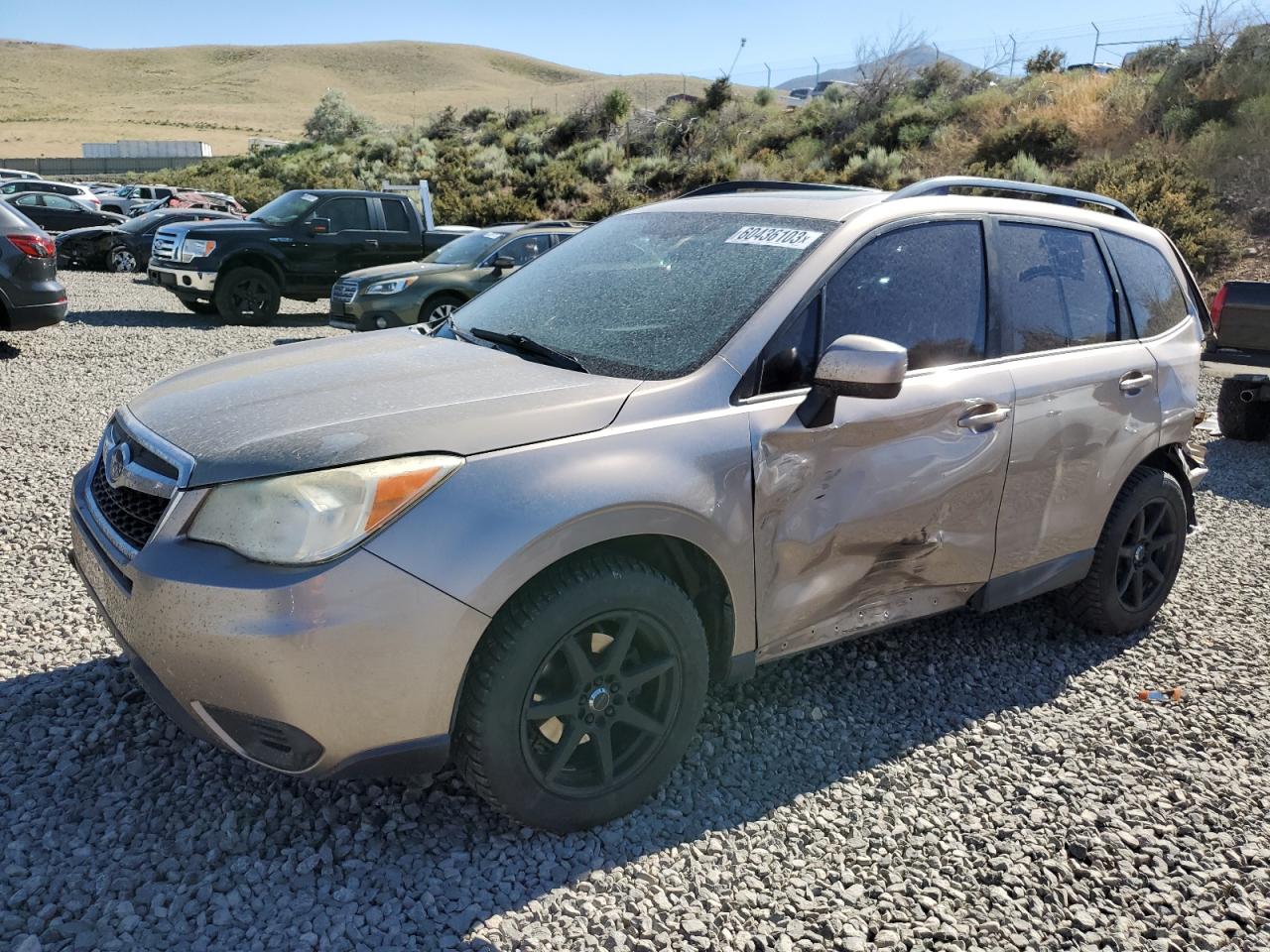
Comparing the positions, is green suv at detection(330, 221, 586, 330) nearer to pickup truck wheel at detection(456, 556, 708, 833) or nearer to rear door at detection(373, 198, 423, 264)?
rear door at detection(373, 198, 423, 264)

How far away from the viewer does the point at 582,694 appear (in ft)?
8.79

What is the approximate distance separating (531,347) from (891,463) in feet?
3.96

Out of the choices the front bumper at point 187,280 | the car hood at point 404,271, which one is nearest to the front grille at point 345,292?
the car hood at point 404,271

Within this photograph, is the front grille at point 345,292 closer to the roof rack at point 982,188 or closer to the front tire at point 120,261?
the roof rack at point 982,188

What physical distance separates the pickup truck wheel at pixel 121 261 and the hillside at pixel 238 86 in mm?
46173

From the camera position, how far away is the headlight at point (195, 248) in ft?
42.9

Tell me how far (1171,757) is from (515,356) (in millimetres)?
2629

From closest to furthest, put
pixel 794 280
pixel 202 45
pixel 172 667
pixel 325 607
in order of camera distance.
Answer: pixel 325 607, pixel 172 667, pixel 794 280, pixel 202 45

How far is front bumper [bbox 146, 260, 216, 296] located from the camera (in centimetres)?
1312

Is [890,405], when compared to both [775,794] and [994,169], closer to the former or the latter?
[775,794]

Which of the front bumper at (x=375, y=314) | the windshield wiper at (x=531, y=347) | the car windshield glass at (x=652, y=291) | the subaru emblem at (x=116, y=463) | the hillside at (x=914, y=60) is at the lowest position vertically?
the front bumper at (x=375, y=314)

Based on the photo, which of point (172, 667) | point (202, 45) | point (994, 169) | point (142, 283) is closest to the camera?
point (172, 667)

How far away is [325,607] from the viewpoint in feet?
7.44

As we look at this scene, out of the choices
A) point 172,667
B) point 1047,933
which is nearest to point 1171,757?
point 1047,933
